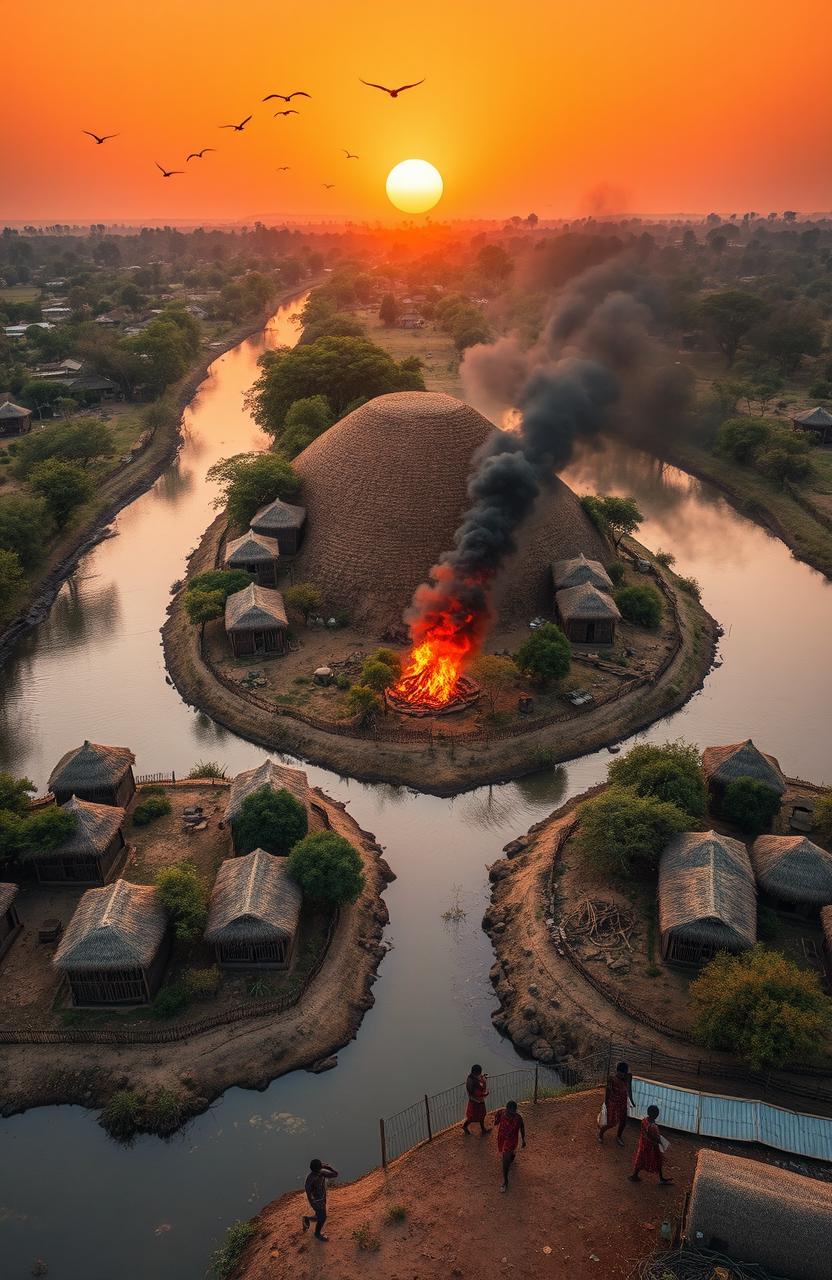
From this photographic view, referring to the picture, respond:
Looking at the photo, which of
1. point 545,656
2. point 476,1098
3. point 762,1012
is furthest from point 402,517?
point 476,1098

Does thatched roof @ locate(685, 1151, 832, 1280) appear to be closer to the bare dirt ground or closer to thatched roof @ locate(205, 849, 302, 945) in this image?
the bare dirt ground

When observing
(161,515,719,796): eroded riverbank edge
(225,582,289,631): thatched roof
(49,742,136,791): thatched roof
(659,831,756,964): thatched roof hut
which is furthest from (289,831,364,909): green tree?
(225,582,289,631): thatched roof

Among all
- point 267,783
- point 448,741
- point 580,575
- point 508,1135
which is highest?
point 580,575

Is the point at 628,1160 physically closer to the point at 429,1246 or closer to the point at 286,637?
the point at 429,1246

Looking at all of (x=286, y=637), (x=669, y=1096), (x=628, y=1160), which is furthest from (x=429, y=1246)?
(x=286, y=637)

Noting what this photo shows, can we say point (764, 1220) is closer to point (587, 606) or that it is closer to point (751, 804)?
point (751, 804)

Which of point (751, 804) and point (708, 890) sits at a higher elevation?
point (751, 804)
